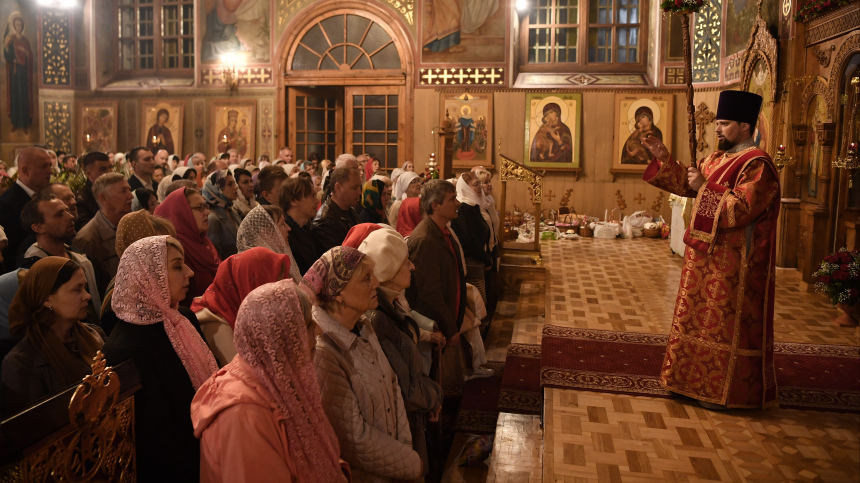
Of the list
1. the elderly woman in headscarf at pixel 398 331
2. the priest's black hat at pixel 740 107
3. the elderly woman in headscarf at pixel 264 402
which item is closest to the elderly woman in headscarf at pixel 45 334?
the elderly woman in headscarf at pixel 264 402

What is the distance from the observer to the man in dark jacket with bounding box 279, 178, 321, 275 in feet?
14.9

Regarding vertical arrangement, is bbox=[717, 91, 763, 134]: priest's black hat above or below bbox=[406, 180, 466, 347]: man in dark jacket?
above

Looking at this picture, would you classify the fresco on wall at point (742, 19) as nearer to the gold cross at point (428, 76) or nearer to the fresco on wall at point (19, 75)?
the gold cross at point (428, 76)

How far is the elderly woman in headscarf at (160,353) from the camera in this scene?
221cm

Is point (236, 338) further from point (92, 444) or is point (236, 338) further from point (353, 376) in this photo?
point (353, 376)

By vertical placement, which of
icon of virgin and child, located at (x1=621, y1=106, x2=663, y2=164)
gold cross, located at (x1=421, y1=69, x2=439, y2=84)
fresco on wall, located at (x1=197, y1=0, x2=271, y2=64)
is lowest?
icon of virgin and child, located at (x1=621, y1=106, x2=663, y2=164)

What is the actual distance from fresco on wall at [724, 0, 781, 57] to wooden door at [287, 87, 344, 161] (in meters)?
7.78

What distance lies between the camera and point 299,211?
15.2 feet

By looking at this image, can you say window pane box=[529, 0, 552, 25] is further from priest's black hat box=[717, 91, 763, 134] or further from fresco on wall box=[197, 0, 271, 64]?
priest's black hat box=[717, 91, 763, 134]

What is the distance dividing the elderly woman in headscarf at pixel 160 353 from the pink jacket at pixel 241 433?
291 millimetres

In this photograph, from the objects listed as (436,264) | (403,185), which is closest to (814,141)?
(403,185)

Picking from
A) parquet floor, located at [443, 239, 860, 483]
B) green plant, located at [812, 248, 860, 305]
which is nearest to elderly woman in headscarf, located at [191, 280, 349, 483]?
parquet floor, located at [443, 239, 860, 483]

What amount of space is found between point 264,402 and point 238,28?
545 inches

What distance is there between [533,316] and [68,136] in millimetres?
12399
